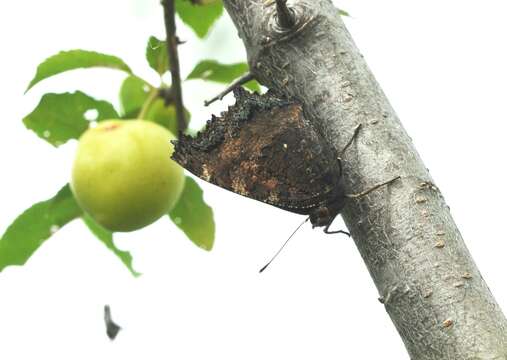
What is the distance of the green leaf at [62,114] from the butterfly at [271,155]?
39 centimetres

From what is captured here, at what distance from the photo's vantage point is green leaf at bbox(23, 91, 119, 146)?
49.0 inches

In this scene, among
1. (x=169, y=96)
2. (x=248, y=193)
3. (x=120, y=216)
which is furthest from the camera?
(x=169, y=96)

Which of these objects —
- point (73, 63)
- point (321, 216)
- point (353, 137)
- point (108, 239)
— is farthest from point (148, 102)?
point (353, 137)

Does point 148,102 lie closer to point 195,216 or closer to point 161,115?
point 161,115

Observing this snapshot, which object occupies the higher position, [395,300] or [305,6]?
[305,6]

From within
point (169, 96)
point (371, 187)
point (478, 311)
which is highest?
point (169, 96)

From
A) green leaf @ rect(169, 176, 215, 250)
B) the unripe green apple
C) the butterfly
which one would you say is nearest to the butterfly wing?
the butterfly

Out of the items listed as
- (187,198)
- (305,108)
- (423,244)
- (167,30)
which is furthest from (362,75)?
(187,198)

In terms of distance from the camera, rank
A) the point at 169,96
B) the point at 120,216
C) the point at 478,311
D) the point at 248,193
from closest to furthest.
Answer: the point at 478,311 → the point at 248,193 → the point at 120,216 → the point at 169,96

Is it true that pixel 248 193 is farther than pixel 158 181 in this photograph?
No

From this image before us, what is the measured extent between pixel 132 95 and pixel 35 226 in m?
0.28

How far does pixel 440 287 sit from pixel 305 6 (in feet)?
1.05

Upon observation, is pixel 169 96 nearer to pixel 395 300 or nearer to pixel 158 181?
pixel 158 181

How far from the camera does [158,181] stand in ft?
3.72
